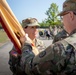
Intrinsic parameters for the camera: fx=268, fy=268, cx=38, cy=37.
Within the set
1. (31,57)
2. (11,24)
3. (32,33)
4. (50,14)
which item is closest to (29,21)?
(32,33)

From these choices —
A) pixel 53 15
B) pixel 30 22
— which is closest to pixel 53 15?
pixel 53 15

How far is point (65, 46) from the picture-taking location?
2.12 m

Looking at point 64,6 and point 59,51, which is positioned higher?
point 64,6

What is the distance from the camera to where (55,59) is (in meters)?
2.11

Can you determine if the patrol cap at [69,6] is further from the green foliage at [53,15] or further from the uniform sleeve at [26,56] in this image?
the green foliage at [53,15]

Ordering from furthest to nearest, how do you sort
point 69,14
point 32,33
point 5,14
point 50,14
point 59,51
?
point 50,14 → point 32,33 → point 5,14 → point 69,14 → point 59,51

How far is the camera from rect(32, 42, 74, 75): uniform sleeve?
2.11 metres

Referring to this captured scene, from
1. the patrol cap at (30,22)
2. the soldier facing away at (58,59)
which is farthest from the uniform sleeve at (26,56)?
the patrol cap at (30,22)

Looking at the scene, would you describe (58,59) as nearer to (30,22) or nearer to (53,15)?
(30,22)

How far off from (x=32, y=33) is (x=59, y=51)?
2.00 metres

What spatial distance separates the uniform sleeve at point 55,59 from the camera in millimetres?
2105

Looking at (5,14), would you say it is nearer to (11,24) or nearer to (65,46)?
(11,24)

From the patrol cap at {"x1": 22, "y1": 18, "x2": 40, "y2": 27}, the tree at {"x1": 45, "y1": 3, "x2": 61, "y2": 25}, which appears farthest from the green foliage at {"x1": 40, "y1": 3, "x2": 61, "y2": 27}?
the patrol cap at {"x1": 22, "y1": 18, "x2": 40, "y2": 27}

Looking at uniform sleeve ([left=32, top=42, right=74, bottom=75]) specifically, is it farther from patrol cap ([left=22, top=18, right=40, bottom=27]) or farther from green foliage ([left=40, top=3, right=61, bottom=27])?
green foliage ([left=40, top=3, right=61, bottom=27])
